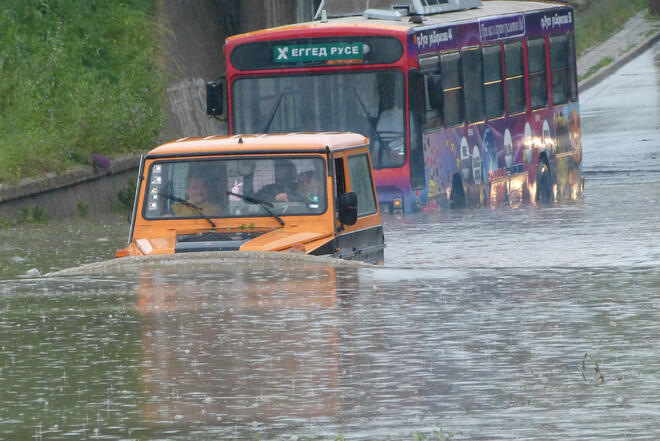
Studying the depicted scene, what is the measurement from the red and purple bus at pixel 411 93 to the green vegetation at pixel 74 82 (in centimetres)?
338

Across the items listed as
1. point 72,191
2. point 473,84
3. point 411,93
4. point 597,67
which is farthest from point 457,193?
point 597,67

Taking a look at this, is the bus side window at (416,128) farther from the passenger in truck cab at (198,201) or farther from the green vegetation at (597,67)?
the green vegetation at (597,67)

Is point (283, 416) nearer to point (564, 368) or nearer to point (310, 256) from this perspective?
point (564, 368)

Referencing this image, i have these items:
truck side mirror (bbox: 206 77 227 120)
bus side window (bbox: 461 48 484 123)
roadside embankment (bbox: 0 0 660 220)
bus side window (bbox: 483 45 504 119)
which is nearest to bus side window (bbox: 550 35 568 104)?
bus side window (bbox: 483 45 504 119)

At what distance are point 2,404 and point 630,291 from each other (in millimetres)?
5877

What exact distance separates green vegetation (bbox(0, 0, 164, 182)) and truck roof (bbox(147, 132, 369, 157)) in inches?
328

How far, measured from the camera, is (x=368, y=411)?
8.48 m

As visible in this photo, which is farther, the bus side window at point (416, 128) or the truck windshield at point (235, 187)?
the bus side window at point (416, 128)

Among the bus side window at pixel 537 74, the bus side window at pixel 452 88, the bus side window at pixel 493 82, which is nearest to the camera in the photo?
the bus side window at pixel 452 88

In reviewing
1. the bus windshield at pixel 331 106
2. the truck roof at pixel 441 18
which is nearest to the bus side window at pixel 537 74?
the truck roof at pixel 441 18

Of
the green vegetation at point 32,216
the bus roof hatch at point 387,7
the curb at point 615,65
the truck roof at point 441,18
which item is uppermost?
the bus roof hatch at point 387,7

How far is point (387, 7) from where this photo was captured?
24.3 metres

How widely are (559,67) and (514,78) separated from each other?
7.26 ft

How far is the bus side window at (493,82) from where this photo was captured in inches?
953
